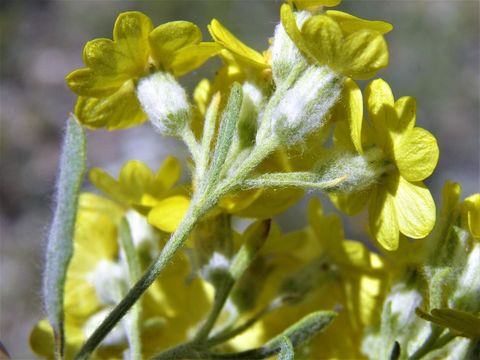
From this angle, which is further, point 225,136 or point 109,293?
point 109,293

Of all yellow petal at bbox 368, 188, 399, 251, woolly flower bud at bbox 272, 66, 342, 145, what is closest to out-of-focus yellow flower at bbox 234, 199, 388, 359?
yellow petal at bbox 368, 188, 399, 251

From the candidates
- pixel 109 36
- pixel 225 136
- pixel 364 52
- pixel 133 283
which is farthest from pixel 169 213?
pixel 109 36

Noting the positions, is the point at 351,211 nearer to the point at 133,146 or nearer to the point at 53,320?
the point at 53,320

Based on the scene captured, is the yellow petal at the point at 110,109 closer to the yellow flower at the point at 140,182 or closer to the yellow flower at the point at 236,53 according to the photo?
the yellow flower at the point at 140,182

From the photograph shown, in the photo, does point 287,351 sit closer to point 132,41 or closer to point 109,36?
point 132,41

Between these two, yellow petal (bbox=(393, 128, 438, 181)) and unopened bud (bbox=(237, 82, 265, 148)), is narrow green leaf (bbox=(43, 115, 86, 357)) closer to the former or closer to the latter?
unopened bud (bbox=(237, 82, 265, 148))

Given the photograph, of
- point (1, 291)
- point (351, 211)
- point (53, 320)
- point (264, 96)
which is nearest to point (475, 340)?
point (351, 211)
